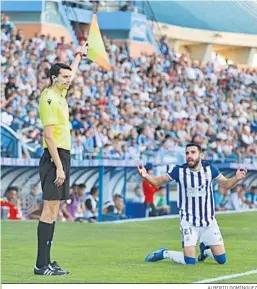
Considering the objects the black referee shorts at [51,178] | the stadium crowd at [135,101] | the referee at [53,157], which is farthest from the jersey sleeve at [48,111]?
the stadium crowd at [135,101]

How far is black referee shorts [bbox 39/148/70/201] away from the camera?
8227mm

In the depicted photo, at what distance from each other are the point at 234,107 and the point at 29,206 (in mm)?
3510

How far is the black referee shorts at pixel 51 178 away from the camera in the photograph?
8.23m

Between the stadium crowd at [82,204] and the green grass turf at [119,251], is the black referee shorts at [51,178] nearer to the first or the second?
the green grass turf at [119,251]

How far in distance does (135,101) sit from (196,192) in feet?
25.6

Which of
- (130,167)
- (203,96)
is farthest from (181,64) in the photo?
(130,167)

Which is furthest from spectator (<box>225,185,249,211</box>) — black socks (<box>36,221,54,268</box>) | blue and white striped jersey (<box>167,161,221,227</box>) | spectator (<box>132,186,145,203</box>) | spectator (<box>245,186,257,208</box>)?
black socks (<box>36,221,54,268</box>)

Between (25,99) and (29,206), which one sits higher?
(25,99)

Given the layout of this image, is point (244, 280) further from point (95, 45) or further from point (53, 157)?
point (95, 45)

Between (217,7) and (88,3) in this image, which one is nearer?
(217,7)

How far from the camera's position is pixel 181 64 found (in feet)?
54.3

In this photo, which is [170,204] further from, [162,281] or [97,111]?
[162,281]

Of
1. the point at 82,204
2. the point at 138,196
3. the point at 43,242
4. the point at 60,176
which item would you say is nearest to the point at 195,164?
the point at 60,176

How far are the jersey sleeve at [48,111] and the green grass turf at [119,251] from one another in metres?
1.08
